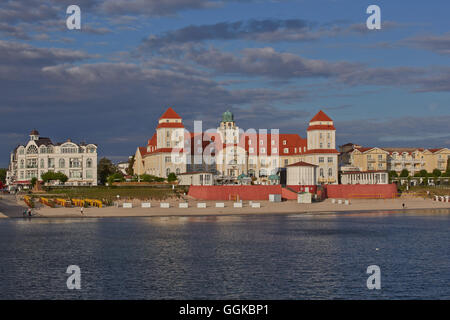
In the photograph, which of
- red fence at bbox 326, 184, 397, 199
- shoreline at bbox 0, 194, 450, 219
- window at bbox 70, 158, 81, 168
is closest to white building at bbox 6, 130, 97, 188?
window at bbox 70, 158, 81, 168

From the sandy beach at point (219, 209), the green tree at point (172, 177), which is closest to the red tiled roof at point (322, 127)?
the sandy beach at point (219, 209)

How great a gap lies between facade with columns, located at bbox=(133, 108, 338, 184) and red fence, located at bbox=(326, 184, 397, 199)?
590 inches

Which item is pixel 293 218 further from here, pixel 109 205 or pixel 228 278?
pixel 228 278

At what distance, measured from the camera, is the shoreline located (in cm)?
8325

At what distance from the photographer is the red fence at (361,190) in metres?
112

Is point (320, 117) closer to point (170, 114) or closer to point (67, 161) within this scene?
point (170, 114)

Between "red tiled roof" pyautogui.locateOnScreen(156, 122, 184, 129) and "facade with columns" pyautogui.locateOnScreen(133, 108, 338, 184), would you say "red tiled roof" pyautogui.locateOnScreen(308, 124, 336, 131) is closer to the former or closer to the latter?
"facade with columns" pyautogui.locateOnScreen(133, 108, 338, 184)

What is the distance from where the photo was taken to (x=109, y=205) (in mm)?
93500

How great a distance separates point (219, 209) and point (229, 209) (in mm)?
1682

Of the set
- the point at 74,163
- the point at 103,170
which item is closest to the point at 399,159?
the point at 103,170

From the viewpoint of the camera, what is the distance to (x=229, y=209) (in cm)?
9250

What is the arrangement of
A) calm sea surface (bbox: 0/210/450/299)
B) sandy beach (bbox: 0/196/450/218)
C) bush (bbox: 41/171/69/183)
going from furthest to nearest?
1. bush (bbox: 41/171/69/183)
2. sandy beach (bbox: 0/196/450/218)
3. calm sea surface (bbox: 0/210/450/299)

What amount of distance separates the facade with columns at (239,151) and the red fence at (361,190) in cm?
1499
